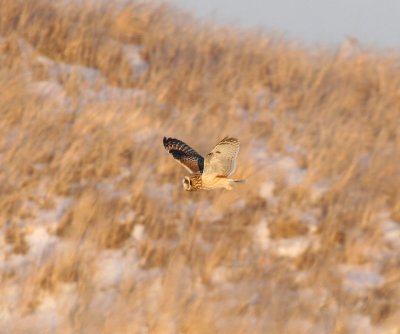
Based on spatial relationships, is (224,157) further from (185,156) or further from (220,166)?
(185,156)

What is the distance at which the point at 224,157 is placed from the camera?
3.49 m

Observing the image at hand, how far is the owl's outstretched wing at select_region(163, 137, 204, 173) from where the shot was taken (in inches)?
159

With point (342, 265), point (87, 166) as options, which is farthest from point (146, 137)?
Answer: point (342, 265)

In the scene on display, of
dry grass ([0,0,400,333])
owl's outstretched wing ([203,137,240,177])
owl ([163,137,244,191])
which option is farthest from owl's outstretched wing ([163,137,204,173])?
dry grass ([0,0,400,333])

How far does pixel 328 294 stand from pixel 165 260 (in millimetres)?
1166

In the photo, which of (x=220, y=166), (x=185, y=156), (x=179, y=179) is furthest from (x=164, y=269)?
(x=220, y=166)

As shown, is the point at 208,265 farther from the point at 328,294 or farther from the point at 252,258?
the point at 328,294

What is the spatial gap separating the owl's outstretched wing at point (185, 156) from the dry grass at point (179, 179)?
1.14 m

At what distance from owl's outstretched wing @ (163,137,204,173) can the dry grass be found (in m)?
1.14

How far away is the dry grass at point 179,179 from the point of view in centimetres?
517

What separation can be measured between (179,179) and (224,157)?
9.47ft

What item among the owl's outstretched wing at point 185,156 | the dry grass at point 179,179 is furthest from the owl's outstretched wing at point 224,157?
the dry grass at point 179,179

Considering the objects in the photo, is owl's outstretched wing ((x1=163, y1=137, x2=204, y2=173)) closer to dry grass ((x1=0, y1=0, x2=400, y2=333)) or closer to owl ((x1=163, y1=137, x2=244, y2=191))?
owl ((x1=163, y1=137, x2=244, y2=191))

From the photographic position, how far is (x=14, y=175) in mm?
6062
